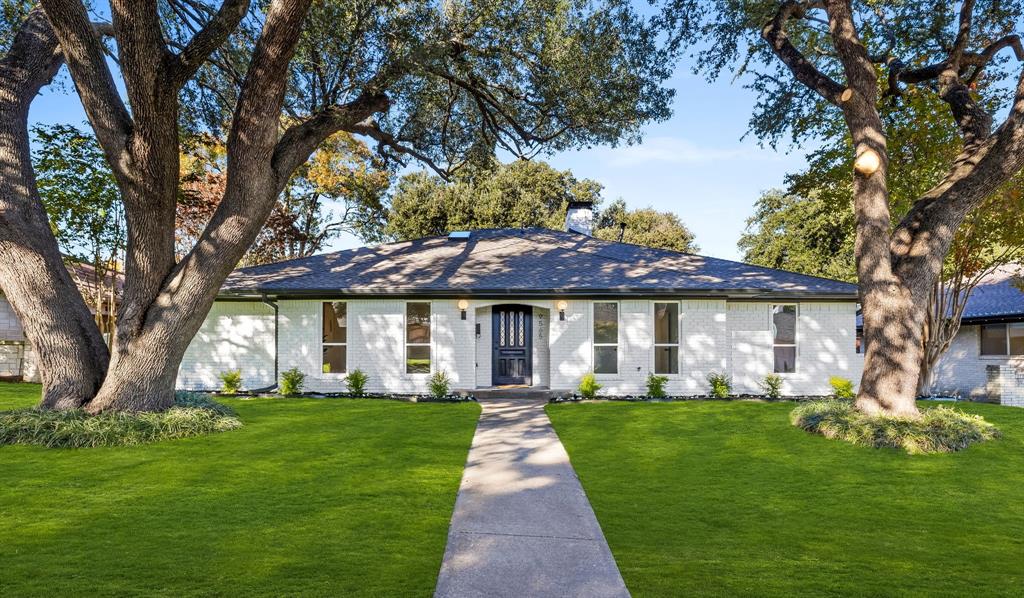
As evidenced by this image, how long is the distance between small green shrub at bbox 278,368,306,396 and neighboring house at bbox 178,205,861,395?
0.29 metres

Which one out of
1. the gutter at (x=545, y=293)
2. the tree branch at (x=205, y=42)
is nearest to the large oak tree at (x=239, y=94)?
the tree branch at (x=205, y=42)

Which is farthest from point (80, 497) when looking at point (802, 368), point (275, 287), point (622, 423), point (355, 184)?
point (355, 184)

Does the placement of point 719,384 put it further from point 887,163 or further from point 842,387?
point 887,163

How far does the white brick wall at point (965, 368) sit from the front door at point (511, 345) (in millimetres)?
13670

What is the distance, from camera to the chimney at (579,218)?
18.9 meters

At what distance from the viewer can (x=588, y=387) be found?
12.1 meters

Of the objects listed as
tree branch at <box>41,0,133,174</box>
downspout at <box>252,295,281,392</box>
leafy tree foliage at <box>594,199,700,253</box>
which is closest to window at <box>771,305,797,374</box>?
downspout at <box>252,295,281,392</box>

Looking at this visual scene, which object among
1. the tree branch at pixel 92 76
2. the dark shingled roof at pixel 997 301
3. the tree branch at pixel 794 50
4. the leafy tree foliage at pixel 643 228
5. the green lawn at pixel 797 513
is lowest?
the green lawn at pixel 797 513

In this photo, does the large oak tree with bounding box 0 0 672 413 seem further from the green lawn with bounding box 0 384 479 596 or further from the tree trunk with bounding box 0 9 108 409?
the green lawn with bounding box 0 384 479 596

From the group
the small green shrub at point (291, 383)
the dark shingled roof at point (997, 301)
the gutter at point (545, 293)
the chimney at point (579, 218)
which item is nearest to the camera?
the small green shrub at point (291, 383)

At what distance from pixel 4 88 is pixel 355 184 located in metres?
17.7

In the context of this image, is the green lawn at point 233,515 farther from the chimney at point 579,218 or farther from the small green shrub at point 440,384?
the chimney at point 579,218

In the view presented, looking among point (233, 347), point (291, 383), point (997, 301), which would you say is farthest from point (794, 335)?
point (233, 347)

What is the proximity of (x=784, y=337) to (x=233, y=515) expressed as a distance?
40.9 feet
